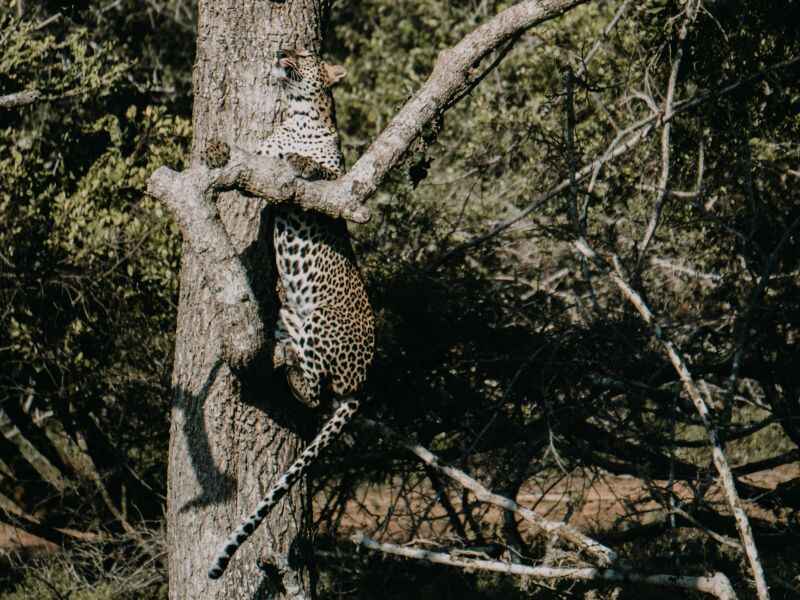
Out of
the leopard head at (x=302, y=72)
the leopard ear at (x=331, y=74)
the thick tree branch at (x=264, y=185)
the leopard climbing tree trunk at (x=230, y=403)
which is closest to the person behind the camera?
the thick tree branch at (x=264, y=185)

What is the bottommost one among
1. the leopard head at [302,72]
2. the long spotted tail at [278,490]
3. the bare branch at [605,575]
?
the bare branch at [605,575]

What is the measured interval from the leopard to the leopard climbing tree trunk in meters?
0.09

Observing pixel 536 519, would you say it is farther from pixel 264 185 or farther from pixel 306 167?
pixel 264 185

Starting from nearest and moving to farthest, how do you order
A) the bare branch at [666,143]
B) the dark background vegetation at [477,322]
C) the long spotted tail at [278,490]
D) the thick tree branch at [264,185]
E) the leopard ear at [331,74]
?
1. the thick tree branch at [264,185]
2. the long spotted tail at [278,490]
3. the leopard ear at [331,74]
4. the bare branch at [666,143]
5. the dark background vegetation at [477,322]

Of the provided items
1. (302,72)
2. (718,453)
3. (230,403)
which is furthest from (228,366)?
(718,453)

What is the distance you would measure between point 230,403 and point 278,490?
47 cm

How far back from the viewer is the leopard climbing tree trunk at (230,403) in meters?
4.82

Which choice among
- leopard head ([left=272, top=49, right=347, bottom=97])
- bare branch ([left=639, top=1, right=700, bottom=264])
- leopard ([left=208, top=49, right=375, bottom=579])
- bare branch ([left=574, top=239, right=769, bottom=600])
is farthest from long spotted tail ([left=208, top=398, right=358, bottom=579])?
bare branch ([left=639, top=1, right=700, bottom=264])

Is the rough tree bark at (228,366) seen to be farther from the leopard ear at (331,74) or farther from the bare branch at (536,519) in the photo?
the bare branch at (536,519)

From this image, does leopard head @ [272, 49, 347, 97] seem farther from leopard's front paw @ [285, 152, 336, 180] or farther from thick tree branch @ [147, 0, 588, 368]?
thick tree branch @ [147, 0, 588, 368]

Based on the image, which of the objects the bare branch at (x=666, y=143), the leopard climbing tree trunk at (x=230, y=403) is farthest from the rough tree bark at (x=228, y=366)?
the bare branch at (x=666, y=143)

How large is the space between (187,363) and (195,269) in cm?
44

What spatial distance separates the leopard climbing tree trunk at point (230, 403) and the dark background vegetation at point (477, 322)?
141cm

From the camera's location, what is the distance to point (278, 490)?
4629 millimetres
